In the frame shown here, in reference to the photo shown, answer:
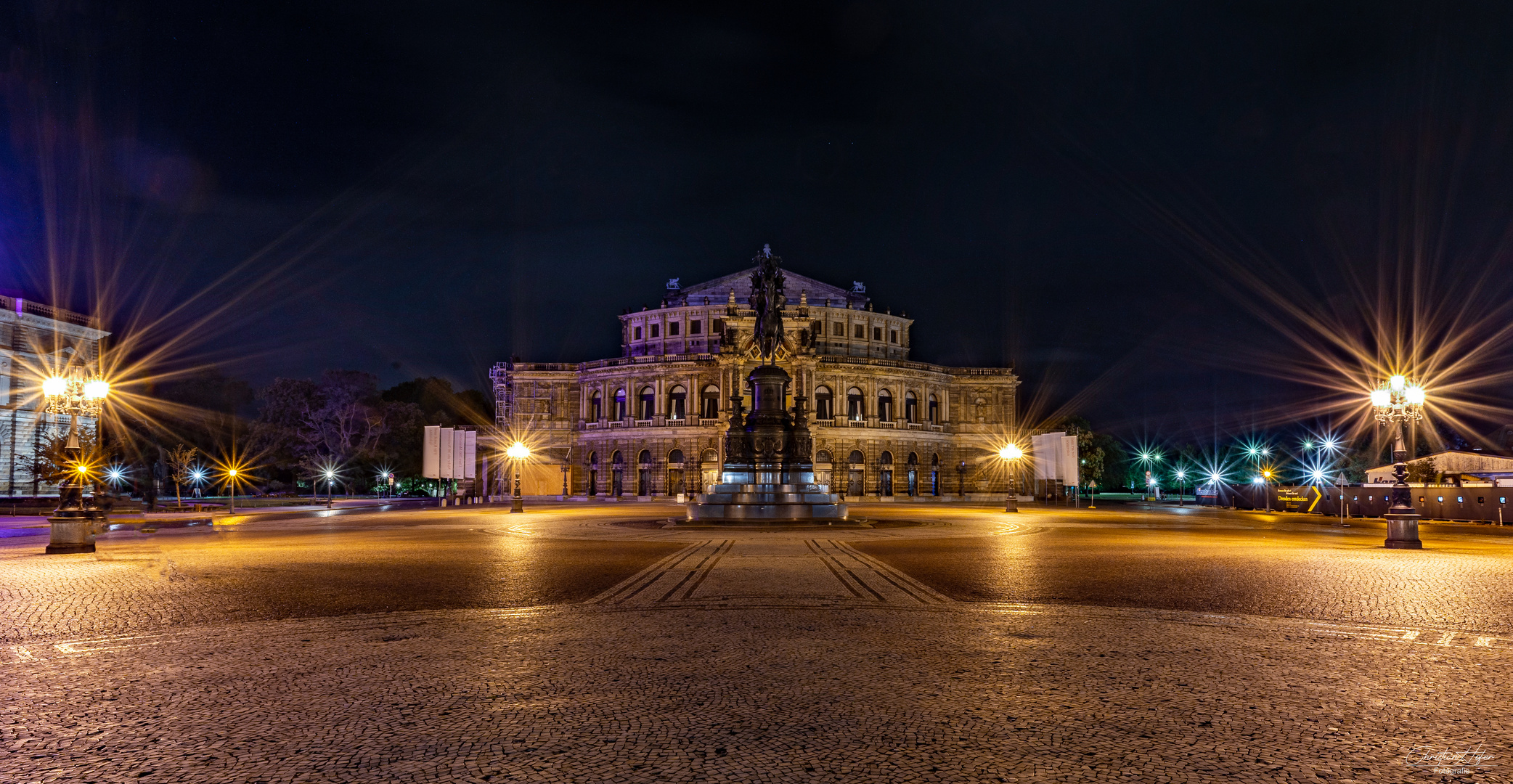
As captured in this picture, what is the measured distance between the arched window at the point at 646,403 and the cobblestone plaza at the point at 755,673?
73677 millimetres

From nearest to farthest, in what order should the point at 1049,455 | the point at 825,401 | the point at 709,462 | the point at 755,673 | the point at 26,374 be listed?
the point at 755,673 < the point at 1049,455 < the point at 26,374 < the point at 709,462 < the point at 825,401

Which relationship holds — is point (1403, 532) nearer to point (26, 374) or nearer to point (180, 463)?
point (180, 463)

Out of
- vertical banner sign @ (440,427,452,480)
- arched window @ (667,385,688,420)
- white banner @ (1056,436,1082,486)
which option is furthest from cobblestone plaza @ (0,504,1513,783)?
arched window @ (667,385,688,420)

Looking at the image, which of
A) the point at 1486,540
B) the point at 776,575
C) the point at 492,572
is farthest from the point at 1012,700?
the point at 1486,540

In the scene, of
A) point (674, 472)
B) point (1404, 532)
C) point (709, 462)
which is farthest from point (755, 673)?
point (674, 472)

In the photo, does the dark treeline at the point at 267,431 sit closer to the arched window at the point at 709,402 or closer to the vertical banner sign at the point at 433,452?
the vertical banner sign at the point at 433,452

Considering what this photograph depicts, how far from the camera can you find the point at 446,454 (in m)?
59.7

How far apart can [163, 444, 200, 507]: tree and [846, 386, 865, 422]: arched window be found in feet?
183

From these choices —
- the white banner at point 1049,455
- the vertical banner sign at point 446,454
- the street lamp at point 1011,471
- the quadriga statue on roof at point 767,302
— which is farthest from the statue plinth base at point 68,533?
the white banner at point 1049,455

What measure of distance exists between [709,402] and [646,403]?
7.08 metres

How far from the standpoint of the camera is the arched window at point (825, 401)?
88125 mm

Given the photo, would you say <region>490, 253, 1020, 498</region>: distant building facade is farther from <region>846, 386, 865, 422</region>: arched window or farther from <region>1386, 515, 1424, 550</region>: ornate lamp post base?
<region>1386, 515, 1424, 550</region>: ornate lamp post base

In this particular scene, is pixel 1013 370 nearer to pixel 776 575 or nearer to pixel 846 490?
pixel 846 490

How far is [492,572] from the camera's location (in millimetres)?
16406
